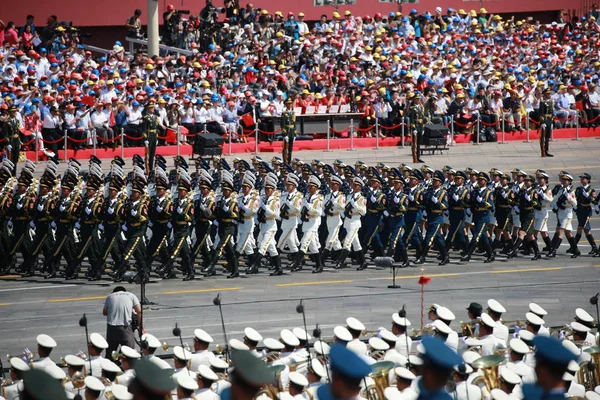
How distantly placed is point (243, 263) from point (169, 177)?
2211 mm

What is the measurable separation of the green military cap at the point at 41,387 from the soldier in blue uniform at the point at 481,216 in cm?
1740

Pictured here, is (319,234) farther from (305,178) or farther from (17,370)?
(17,370)

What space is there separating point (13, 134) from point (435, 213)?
10.7 m

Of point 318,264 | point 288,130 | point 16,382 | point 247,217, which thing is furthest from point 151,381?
point 288,130

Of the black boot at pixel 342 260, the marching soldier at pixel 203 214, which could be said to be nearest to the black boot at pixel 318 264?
the black boot at pixel 342 260

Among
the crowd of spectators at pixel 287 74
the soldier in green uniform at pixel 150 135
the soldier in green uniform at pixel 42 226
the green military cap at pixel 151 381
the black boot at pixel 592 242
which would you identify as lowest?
the black boot at pixel 592 242

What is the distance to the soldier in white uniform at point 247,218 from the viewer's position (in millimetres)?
21859

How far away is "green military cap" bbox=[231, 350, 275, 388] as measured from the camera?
6381 millimetres

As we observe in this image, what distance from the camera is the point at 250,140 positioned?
32.8m

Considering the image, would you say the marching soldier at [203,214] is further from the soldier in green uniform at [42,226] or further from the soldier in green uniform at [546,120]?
the soldier in green uniform at [546,120]

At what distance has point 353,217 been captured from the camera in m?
22.5

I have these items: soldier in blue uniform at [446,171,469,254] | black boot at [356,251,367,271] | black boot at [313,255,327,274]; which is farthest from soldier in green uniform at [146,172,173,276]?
soldier in blue uniform at [446,171,469,254]

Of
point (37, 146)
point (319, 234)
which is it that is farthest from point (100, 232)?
point (37, 146)

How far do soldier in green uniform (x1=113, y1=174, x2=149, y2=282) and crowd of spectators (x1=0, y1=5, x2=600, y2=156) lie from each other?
8183mm
